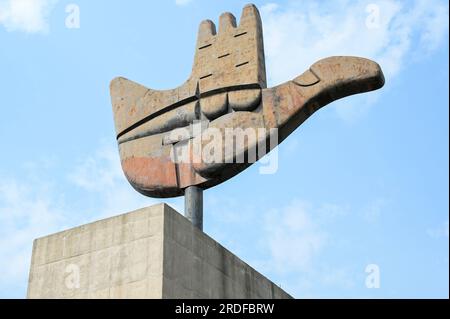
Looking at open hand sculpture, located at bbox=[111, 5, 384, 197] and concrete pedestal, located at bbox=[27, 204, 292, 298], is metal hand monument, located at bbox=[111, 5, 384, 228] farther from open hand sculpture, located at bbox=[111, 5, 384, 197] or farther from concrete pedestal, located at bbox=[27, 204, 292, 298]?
concrete pedestal, located at bbox=[27, 204, 292, 298]

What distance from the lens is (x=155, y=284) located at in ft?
Answer: 27.0

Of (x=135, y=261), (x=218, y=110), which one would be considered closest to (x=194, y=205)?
(x=218, y=110)

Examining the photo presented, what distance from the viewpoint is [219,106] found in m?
10.8

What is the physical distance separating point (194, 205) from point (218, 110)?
1.47 meters

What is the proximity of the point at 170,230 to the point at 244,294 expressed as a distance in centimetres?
165

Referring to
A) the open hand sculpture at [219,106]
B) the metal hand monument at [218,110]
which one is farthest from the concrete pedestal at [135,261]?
the open hand sculpture at [219,106]

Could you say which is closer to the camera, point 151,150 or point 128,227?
point 128,227

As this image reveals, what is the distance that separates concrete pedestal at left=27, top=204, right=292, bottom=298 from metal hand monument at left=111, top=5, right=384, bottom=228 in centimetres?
109

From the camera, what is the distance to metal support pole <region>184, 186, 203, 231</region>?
10195 millimetres

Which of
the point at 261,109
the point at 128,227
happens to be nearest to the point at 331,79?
the point at 261,109

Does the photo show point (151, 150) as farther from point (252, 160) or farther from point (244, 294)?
point (244, 294)

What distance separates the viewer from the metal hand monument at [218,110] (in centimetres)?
1043

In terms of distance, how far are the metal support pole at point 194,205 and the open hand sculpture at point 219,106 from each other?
92mm

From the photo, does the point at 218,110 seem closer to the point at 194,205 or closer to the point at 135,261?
the point at 194,205
